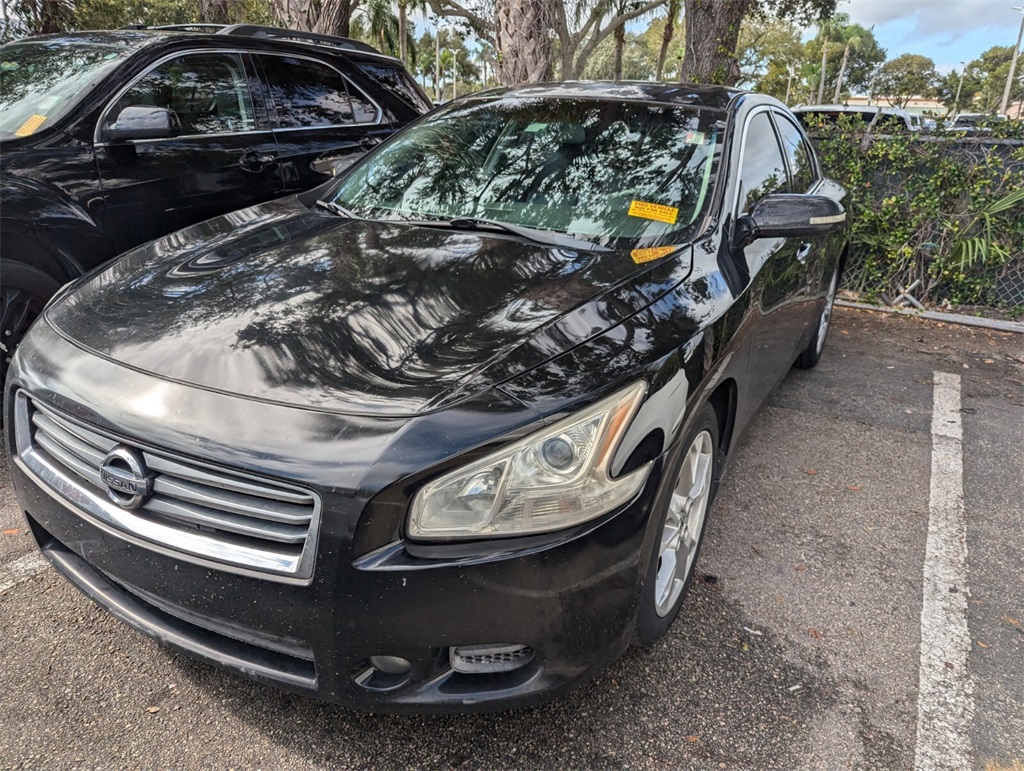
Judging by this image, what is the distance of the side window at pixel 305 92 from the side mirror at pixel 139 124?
103 cm

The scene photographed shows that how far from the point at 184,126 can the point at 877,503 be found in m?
4.06

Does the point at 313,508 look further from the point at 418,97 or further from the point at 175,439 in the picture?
the point at 418,97

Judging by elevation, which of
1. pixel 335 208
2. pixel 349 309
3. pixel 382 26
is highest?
pixel 382 26

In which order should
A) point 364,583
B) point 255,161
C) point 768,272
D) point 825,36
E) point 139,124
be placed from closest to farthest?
point 364,583
point 768,272
point 139,124
point 255,161
point 825,36

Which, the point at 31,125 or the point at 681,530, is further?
the point at 31,125

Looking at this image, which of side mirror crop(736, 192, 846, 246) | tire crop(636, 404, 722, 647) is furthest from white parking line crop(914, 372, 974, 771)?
side mirror crop(736, 192, 846, 246)

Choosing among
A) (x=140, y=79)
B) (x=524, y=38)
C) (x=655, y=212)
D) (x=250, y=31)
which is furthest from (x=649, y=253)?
(x=524, y=38)

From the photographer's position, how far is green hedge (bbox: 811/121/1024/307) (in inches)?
240

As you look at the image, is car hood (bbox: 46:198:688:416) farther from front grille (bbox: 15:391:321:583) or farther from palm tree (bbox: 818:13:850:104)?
palm tree (bbox: 818:13:850:104)

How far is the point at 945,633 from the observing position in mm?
2447

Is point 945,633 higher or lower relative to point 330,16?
lower

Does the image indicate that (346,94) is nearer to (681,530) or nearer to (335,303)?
(335,303)

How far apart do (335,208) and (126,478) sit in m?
1.62

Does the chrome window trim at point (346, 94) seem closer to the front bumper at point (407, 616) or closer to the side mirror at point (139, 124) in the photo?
the side mirror at point (139, 124)
